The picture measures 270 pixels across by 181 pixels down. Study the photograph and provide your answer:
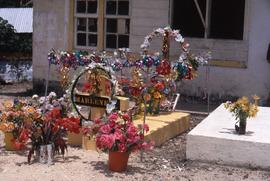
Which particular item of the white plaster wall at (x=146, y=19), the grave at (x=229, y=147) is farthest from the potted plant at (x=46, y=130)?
the white plaster wall at (x=146, y=19)

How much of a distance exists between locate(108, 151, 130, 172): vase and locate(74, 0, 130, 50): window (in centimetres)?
675

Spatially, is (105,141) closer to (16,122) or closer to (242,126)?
(16,122)

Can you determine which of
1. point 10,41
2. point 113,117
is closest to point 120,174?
point 113,117

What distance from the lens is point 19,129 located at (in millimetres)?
6547

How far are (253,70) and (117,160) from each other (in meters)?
5.96

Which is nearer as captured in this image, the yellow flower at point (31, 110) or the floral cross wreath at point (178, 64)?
the yellow flower at point (31, 110)

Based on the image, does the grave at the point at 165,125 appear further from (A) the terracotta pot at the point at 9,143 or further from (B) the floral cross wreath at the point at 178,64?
(A) the terracotta pot at the point at 9,143

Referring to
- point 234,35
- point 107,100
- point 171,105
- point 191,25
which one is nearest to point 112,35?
point 191,25

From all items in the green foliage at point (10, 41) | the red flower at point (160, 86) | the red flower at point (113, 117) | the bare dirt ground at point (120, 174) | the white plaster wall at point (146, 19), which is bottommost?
the bare dirt ground at point (120, 174)

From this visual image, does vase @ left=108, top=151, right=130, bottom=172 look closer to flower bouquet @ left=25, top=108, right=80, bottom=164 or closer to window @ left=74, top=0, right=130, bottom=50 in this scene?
flower bouquet @ left=25, top=108, right=80, bottom=164

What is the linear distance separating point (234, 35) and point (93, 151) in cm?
558

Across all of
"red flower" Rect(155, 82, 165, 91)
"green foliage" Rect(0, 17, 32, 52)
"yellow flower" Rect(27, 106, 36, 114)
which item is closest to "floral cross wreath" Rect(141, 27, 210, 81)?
"red flower" Rect(155, 82, 165, 91)

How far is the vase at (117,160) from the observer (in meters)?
5.85

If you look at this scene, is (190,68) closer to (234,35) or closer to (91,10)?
(234,35)
